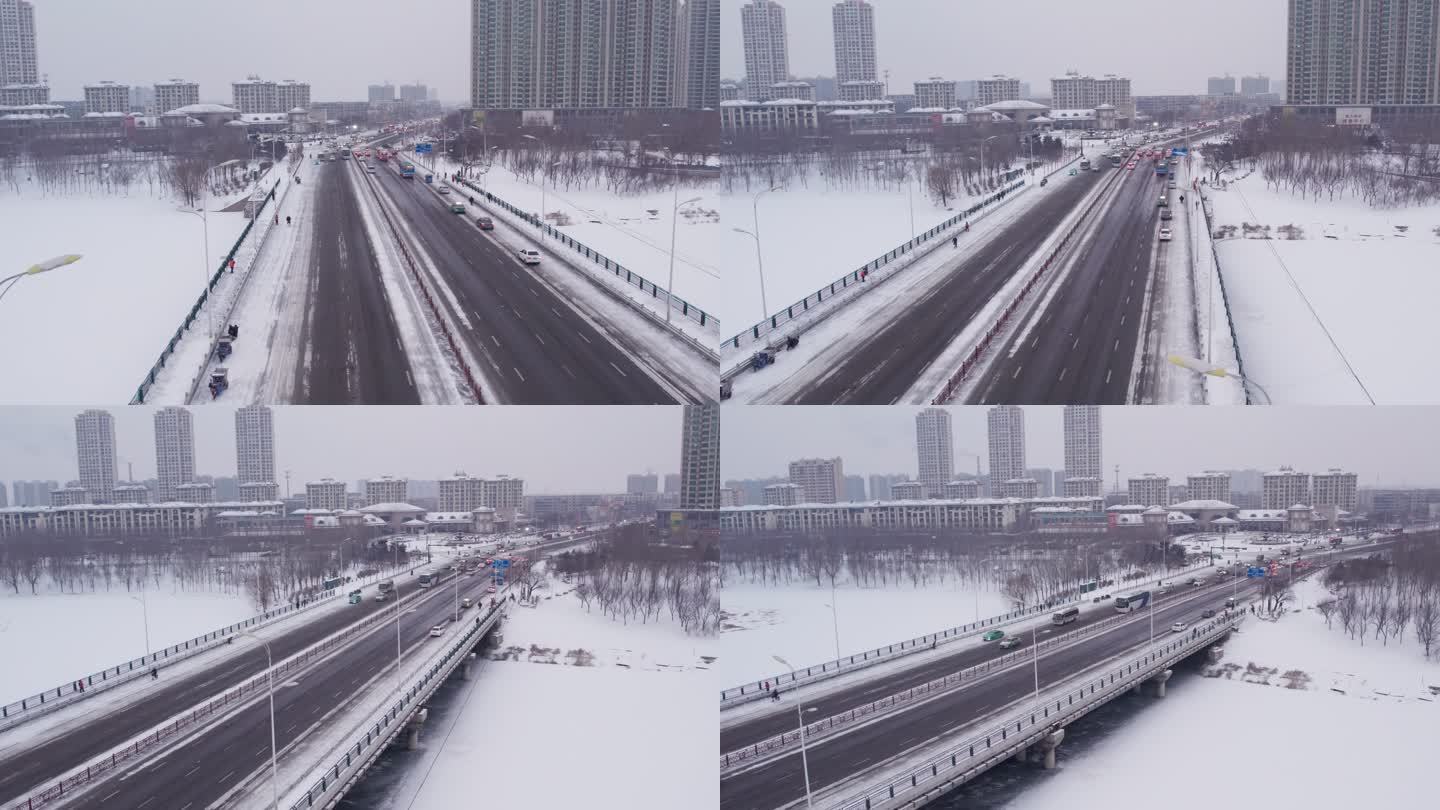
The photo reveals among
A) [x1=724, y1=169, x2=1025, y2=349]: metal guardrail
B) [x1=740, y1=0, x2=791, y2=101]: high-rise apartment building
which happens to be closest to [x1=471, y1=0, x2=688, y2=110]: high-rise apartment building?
[x1=740, y1=0, x2=791, y2=101]: high-rise apartment building

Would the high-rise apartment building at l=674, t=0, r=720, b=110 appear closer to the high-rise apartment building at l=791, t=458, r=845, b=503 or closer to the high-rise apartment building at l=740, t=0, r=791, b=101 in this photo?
the high-rise apartment building at l=740, t=0, r=791, b=101

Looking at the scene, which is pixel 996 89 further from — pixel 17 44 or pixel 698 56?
pixel 17 44

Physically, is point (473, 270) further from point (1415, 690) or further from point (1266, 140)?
point (1266, 140)

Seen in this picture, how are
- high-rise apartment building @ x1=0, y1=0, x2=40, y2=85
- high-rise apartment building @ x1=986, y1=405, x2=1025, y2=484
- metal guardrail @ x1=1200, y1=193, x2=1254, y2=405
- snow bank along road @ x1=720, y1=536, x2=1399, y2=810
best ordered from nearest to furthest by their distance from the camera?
snow bank along road @ x1=720, y1=536, x2=1399, y2=810, metal guardrail @ x1=1200, y1=193, x2=1254, y2=405, high-rise apartment building @ x1=986, y1=405, x2=1025, y2=484, high-rise apartment building @ x1=0, y1=0, x2=40, y2=85

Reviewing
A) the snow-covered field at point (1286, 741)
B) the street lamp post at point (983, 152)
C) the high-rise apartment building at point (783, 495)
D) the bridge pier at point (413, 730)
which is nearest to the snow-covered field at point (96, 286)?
the bridge pier at point (413, 730)

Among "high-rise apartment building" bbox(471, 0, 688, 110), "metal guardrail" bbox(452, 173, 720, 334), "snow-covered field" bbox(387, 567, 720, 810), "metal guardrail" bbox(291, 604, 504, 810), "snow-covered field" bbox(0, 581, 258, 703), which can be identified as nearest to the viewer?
"metal guardrail" bbox(291, 604, 504, 810)

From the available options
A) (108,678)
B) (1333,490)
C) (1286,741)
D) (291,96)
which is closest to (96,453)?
(108,678)

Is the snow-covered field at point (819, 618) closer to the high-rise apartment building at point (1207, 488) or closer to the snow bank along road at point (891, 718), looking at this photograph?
the snow bank along road at point (891, 718)
